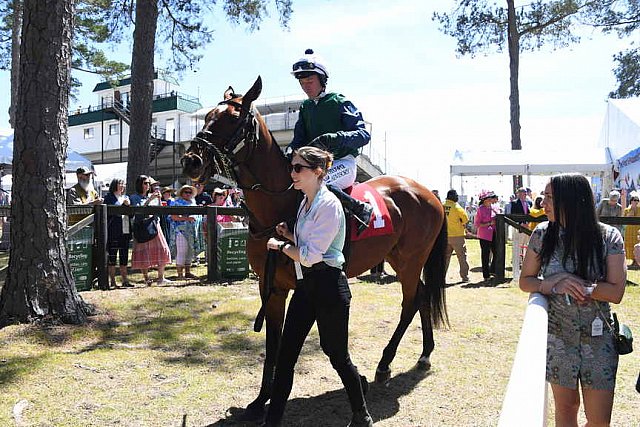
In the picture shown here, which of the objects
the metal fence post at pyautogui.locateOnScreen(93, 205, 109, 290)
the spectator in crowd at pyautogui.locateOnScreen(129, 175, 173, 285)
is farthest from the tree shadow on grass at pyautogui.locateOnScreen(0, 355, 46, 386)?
the spectator in crowd at pyautogui.locateOnScreen(129, 175, 173, 285)

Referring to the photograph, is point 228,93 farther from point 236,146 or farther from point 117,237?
point 117,237

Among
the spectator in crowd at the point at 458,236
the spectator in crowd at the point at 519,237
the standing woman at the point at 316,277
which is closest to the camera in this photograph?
the standing woman at the point at 316,277

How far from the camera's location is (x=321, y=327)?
299cm

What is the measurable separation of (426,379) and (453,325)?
189cm

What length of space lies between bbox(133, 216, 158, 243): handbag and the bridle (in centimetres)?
513

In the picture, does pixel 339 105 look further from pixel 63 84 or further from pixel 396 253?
pixel 63 84

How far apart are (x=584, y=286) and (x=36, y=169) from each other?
5.09 metres

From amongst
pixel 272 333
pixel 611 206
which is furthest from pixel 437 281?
pixel 611 206

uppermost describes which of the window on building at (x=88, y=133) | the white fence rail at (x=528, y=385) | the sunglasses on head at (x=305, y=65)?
the window on building at (x=88, y=133)

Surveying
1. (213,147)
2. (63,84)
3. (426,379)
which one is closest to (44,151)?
(63,84)

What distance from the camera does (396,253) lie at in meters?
4.84

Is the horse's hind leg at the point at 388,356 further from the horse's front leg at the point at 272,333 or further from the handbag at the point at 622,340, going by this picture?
the handbag at the point at 622,340

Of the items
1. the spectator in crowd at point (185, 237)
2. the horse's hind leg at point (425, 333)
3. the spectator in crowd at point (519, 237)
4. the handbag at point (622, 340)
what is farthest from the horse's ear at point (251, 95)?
the spectator in crowd at point (519, 237)

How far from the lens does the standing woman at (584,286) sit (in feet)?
8.38
